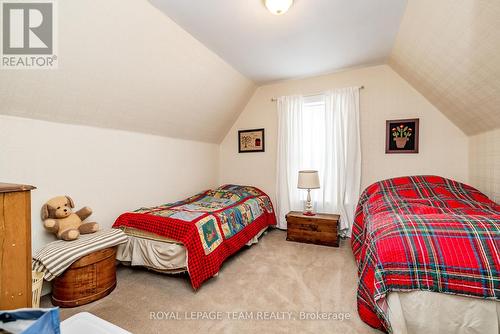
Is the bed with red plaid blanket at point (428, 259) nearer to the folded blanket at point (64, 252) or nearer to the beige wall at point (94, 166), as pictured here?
the folded blanket at point (64, 252)

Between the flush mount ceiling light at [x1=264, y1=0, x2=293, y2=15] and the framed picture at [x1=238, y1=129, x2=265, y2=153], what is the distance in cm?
218

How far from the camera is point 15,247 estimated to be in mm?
1082

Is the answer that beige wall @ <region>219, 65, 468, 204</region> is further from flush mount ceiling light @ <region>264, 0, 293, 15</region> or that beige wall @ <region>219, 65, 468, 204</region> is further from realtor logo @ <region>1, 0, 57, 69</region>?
realtor logo @ <region>1, 0, 57, 69</region>

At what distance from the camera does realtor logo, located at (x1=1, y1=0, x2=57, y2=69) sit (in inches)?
55.3

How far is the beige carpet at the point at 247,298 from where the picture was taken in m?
1.55

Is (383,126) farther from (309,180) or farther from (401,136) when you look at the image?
(309,180)

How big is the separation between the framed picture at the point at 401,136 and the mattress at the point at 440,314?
217 cm

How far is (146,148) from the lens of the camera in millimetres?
2865

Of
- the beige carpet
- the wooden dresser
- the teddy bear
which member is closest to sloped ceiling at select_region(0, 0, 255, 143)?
the teddy bear

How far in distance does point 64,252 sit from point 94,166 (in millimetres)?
920

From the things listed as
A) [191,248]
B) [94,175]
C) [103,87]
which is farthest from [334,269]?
[103,87]

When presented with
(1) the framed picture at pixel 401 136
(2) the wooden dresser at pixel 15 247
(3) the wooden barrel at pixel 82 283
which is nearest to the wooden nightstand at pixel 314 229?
(1) the framed picture at pixel 401 136

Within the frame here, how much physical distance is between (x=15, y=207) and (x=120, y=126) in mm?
1598

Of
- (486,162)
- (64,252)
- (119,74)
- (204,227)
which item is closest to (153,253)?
(204,227)
